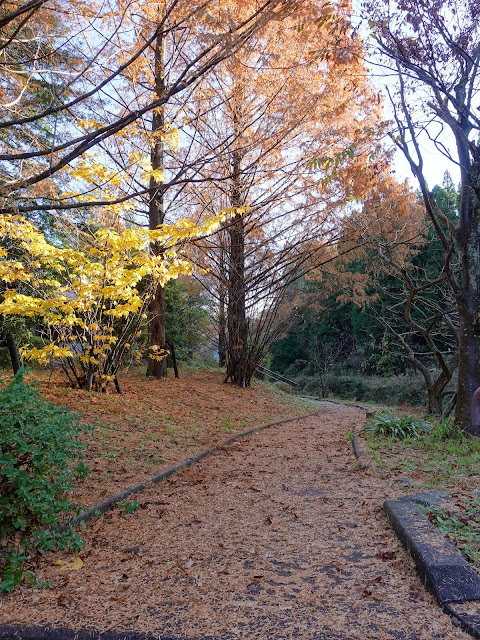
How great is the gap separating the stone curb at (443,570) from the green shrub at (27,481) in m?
2.01

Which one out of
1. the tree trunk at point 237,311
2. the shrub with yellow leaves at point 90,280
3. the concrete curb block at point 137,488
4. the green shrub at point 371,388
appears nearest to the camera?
the concrete curb block at point 137,488

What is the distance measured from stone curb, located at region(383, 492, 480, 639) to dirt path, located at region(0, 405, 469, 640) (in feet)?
0.20

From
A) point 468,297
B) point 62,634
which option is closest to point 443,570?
point 62,634

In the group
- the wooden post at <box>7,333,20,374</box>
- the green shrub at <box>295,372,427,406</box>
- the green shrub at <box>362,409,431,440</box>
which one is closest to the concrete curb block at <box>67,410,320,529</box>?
the green shrub at <box>362,409,431,440</box>

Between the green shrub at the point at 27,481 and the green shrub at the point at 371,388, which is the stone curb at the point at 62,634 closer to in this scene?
the green shrub at the point at 27,481

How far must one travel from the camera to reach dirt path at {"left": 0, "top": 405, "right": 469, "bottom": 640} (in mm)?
2111

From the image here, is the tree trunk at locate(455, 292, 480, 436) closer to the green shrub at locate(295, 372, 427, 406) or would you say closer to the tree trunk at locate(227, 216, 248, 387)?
the tree trunk at locate(227, 216, 248, 387)

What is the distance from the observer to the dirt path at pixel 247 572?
2.11 m

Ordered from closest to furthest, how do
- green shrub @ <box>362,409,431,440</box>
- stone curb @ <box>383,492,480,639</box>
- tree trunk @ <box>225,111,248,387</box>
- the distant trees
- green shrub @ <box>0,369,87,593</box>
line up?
1. stone curb @ <box>383,492,480,639</box>
2. green shrub @ <box>0,369,87,593</box>
3. green shrub @ <box>362,409,431,440</box>
4. the distant trees
5. tree trunk @ <box>225,111,248,387</box>

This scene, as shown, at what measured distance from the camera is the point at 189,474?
476 centimetres

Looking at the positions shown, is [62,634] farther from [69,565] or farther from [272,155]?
[272,155]

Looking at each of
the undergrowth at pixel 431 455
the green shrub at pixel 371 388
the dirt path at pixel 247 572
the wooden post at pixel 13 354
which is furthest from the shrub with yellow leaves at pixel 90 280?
the green shrub at pixel 371 388

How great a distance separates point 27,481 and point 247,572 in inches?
52.3

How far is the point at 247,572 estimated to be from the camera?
2.64 metres
